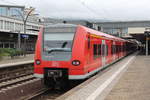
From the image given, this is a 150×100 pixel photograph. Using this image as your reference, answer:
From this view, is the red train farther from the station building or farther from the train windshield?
the station building

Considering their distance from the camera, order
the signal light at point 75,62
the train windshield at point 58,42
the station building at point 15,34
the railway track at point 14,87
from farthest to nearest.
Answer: the station building at point 15,34 < the railway track at point 14,87 < the train windshield at point 58,42 < the signal light at point 75,62

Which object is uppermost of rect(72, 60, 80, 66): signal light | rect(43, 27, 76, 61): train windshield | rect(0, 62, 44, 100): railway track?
rect(43, 27, 76, 61): train windshield

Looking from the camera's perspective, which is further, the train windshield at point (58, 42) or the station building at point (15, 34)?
the station building at point (15, 34)

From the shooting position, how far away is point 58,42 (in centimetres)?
1105

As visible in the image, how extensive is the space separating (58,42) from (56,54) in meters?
0.57

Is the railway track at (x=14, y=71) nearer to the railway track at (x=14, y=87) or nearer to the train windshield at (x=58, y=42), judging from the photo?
the railway track at (x=14, y=87)

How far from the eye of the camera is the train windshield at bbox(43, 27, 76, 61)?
10.7m

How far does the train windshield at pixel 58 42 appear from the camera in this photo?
35.0 feet

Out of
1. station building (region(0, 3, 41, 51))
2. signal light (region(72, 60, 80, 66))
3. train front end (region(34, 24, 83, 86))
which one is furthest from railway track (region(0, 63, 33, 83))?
station building (region(0, 3, 41, 51))

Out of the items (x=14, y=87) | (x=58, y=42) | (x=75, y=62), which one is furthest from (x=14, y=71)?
(x=75, y=62)

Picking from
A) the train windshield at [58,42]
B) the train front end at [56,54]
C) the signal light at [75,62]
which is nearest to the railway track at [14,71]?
the train front end at [56,54]

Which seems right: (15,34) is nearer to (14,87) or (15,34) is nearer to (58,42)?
(14,87)

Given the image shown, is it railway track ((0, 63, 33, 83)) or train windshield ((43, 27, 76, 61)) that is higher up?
train windshield ((43, 27, 76, 61))

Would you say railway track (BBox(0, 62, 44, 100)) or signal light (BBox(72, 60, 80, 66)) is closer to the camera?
signal light (BBox(72, 60, 80, 66))
